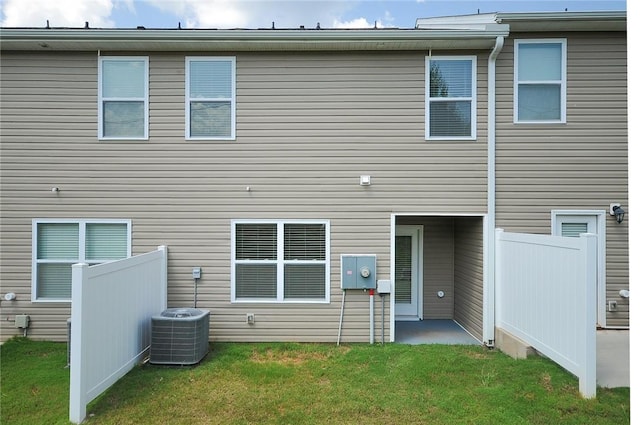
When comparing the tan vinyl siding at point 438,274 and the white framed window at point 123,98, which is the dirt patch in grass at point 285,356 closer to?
the tan vinyl siding at point 438,274

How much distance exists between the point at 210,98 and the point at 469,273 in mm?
5251

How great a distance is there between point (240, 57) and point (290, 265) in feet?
11.3

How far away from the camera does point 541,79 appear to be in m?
6.09

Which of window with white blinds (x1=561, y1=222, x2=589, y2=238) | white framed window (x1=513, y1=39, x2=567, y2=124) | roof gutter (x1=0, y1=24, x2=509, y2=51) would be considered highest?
roof gutter (x1=0, y1=24, x2=509, y2=51)

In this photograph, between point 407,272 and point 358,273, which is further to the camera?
point 407,272

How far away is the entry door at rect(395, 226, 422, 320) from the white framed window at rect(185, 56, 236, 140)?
3717mm

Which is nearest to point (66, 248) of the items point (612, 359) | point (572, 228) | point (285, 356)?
point (285, 356)

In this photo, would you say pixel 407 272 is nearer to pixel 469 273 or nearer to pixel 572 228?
pixel 469 273

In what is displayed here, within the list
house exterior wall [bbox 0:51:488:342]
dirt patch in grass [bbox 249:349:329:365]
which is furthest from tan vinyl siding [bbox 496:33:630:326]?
dirt patch in grass [bbox 249:349:329:365]

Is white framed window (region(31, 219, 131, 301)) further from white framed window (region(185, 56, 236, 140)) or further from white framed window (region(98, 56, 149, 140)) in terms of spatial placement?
white framed window (region(185, 56, 236, 140))

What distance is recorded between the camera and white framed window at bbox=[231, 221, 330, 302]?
239 inches

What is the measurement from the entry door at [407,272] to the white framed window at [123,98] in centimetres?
492

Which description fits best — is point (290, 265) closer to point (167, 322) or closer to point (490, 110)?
point (167, 322)

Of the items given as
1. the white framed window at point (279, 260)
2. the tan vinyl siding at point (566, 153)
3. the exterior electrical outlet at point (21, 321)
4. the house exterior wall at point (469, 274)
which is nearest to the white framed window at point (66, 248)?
the exterior electrical outlet at point (21, 321)
